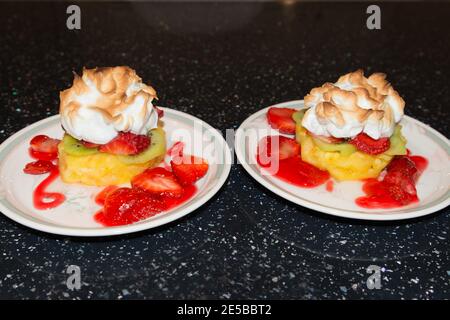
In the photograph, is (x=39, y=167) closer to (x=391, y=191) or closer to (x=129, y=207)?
(x=129, y=207)

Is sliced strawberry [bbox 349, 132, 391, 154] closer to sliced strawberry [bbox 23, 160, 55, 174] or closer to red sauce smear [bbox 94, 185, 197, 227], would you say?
red sauce smear [bbox 94, 185, 197, 227]

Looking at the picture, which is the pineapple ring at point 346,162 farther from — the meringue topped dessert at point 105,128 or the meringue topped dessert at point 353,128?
the meringue topped dessert at point 105,128

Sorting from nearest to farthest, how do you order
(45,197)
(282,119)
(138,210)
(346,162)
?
(138,210) → (45,197) → (346,162) → (282,119)

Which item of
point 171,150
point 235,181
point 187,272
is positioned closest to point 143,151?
point 171,150

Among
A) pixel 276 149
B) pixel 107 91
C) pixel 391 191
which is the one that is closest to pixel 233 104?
pixel 276 149

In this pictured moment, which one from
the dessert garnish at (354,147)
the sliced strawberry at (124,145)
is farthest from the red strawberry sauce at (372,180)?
the sliced strawberry at (124,145)

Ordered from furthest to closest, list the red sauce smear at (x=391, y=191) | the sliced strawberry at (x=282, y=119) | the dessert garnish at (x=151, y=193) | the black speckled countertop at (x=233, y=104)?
the sliced strawberry at (x=282, y=119)
the red sauce smear at (x=391, y=191)
the dessert garnish at (x=151, y=193)
the black speckled countertop at (x=233, y=104)
